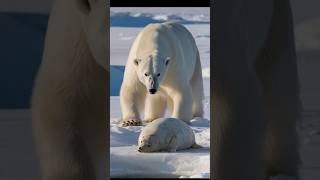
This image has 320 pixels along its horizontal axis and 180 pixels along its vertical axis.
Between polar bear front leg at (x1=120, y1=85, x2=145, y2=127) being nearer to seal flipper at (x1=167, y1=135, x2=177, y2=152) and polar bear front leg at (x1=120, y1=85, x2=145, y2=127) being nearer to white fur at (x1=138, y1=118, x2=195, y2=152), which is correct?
white fur at (x1=138, y1=118, x2=195, y2=152)

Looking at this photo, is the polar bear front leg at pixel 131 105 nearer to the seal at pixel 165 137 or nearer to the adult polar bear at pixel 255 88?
the seal at pixel 165 137

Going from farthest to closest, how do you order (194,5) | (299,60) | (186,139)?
1. (186,139)
2. (194,5)
3. (299,60)

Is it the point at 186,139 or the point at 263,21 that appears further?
the point at 186,139

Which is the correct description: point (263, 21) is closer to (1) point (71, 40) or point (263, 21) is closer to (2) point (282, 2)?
(2) point (282, 2)

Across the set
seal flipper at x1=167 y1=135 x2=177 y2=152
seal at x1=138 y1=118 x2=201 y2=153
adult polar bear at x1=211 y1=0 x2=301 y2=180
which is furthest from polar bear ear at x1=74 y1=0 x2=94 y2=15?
seal flipper at x1=167 y1=135 x2=177 y2=152

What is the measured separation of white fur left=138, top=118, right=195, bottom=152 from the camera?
12.8 ft

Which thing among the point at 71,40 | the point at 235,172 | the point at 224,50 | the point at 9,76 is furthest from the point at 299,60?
the point at 9,76

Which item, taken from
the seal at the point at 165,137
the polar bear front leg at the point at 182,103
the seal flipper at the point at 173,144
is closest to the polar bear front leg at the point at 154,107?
the polar bear front leg at the point at 182,103

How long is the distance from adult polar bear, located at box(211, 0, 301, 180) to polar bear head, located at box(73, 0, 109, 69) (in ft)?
1.14

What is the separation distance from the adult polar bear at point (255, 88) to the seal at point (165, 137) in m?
2.11

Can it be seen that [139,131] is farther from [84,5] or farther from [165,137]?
[84,5]

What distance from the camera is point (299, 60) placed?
5.57 feet

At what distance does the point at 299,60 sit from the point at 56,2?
734 mm

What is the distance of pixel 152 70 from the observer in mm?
4719
